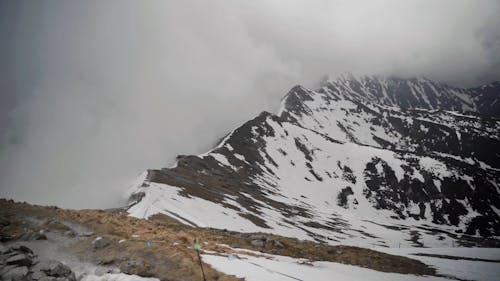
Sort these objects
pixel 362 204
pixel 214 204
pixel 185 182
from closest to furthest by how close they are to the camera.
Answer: pixel 214 204, pixel 185 182, pixel 362 204

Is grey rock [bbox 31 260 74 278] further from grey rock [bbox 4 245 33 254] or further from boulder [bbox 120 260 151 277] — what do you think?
boulder [bbox 120 260 151 277]

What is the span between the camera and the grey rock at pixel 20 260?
18594mm

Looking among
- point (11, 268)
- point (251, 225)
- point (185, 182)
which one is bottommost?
point (11, 268)

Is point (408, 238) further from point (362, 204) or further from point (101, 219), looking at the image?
point (101, 219)

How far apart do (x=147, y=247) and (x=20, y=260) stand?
286 inches

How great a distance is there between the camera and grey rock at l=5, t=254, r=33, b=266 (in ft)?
61.0

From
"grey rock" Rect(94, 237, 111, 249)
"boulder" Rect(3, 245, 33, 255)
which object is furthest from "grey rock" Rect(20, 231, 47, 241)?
"grey rock" Rect(94, 237, 111, 249)

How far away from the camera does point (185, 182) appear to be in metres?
99.4

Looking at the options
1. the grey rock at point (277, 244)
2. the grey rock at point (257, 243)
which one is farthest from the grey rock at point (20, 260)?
the grey rock at point (277, 244)

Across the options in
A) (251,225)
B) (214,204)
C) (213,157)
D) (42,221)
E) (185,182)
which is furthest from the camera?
(213,157)

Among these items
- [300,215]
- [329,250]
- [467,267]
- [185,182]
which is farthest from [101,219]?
[300,215]

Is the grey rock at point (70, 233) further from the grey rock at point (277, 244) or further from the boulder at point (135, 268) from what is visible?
the grey rock at point (277, 244)

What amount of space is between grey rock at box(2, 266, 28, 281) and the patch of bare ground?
408 cm

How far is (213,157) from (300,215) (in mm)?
51977
